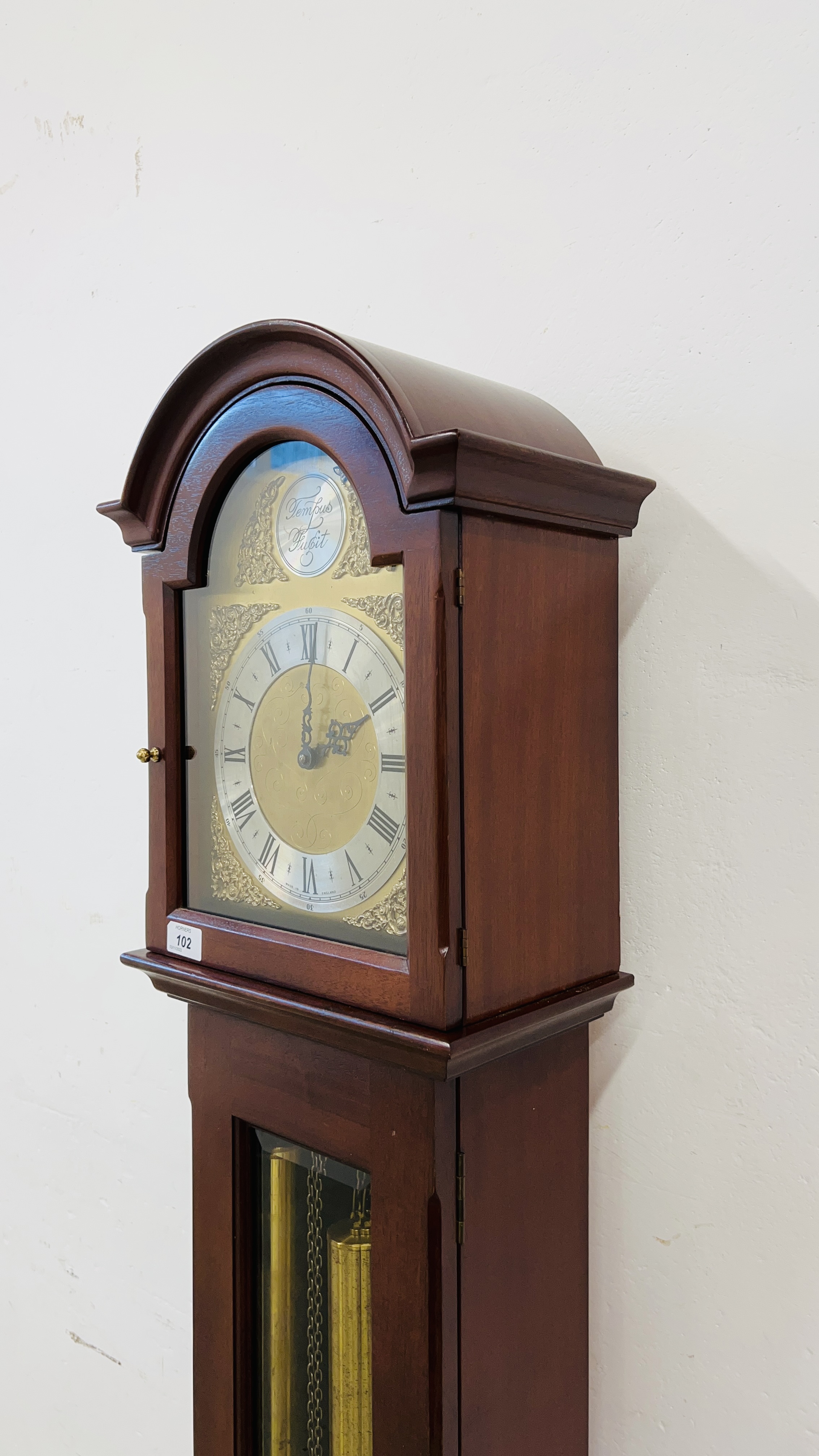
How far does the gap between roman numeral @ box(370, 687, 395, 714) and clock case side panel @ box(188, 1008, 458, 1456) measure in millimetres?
252

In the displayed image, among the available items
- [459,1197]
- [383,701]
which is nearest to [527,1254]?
[459,1197]

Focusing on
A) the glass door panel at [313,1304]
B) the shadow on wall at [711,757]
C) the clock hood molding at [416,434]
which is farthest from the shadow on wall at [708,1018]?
the glass door panel at [313,1304]

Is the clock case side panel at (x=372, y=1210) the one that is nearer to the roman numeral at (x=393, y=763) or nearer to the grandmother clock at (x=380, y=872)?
the grandmother clock at (x=380, y=872)

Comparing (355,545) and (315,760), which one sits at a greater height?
(355,545)

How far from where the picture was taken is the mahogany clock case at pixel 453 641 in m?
0.67

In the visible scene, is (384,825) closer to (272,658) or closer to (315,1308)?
(272,658)

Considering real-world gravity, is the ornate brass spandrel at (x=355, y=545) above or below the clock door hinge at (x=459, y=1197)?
above

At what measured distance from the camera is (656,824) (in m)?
0.84

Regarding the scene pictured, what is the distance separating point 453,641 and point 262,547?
8.7 inches

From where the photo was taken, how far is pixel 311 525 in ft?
2.53

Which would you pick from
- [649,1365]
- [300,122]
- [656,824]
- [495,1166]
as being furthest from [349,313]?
[649,1365]

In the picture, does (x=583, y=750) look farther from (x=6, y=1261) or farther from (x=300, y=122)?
(x=6, y=1261)

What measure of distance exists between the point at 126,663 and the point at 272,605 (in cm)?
54

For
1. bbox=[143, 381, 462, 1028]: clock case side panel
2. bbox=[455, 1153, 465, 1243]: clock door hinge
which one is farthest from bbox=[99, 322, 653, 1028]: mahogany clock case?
bbox=[455, 1153, 465, 1243]: clock door hinge
